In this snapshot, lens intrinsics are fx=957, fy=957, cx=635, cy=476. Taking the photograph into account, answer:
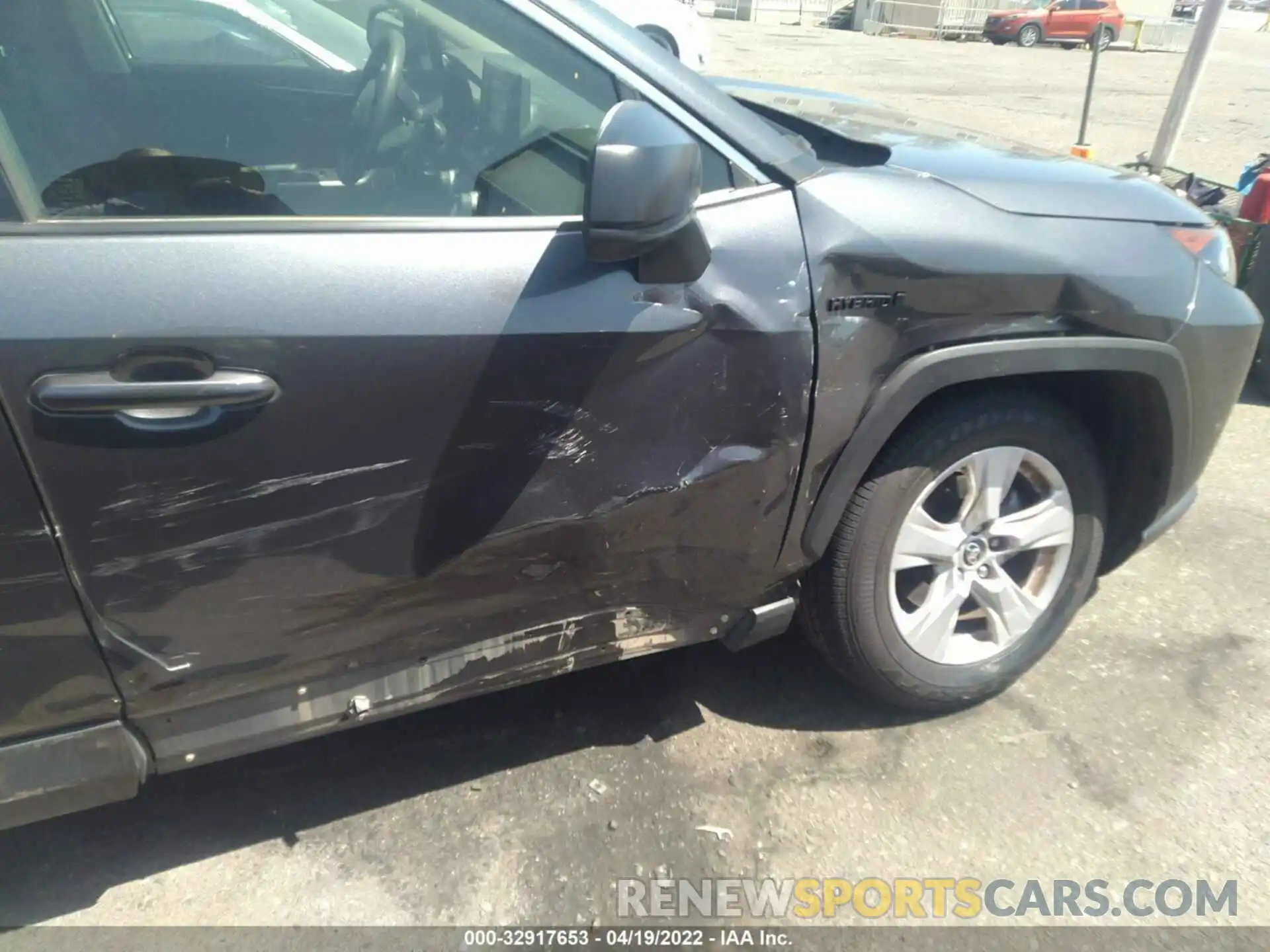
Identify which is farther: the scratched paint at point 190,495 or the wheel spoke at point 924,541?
the wheel spoke at point 924,541

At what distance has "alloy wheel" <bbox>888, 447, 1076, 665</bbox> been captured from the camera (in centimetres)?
235

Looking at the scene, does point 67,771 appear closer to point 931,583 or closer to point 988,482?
point 931,583

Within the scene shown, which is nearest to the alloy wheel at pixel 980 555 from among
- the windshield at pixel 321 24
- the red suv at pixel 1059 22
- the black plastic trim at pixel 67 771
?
the black plastic trim at pixel 67 771

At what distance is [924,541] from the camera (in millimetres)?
2348

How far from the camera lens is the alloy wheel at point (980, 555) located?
2.35 metres

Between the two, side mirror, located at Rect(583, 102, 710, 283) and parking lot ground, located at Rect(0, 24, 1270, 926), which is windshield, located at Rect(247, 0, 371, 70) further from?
parking lot ground, located at Rect(0, 24, 1270, 926)

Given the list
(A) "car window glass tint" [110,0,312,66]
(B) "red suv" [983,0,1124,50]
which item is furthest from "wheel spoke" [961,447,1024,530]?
(B) "red suv" [983,0,1124,50]

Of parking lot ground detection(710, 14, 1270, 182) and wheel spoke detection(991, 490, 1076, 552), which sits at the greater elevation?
wheel spoke detection(991, 490, 1076, 552)

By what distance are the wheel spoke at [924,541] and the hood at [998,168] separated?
748 millimetres

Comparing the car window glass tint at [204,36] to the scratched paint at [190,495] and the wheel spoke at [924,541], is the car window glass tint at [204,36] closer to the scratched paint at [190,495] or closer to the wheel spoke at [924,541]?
the scratched paint at [190,495]

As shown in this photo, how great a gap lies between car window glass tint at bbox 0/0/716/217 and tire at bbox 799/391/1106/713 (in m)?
0.81

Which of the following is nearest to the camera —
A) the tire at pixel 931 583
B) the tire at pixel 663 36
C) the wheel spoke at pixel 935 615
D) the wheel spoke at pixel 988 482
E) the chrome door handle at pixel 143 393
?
the chrome door handle at pixel 143 393

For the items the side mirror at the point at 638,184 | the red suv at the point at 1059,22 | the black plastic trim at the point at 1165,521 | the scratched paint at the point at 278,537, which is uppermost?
the side mirror at the point at 638,184

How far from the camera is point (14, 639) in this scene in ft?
5.26
